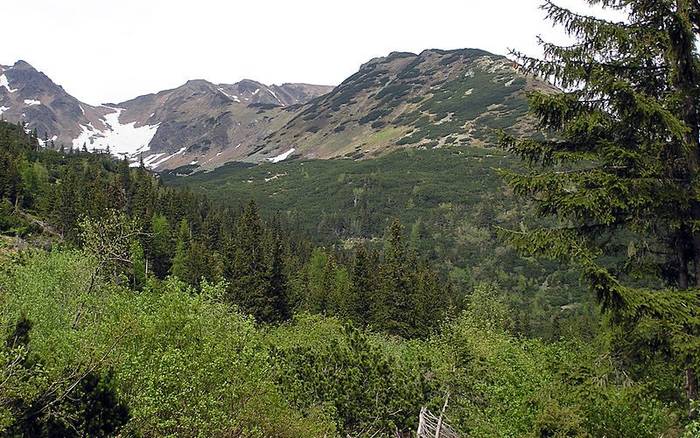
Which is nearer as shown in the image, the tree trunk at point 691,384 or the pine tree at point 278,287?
the tree trunk at point 691,384

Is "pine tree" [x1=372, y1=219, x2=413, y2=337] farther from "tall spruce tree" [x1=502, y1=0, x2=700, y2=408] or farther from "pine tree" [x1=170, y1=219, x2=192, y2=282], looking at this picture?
"tall spruce tree" [x1=502, y1=0, x2=700, y2=408]

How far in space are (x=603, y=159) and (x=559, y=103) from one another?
1.55m

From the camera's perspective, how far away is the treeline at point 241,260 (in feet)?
183

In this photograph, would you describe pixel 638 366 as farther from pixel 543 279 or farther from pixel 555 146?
pixel 543 279

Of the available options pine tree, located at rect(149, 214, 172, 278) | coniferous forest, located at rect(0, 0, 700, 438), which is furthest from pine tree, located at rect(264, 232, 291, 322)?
pine tree, located at rect(149, 214, 172, 278)

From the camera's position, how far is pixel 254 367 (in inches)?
654

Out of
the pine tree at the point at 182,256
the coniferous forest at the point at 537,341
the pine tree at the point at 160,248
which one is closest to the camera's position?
the coniferous forest at the point at 537,341

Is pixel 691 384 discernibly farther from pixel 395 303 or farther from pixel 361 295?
pixel 361 295

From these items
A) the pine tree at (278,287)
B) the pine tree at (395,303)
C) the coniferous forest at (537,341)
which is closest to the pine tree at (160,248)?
the pine tree at (278,287)

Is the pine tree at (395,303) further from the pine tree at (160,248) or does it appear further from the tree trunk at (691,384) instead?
the tree trunk at (691,384)

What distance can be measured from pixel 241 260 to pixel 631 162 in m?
54.5

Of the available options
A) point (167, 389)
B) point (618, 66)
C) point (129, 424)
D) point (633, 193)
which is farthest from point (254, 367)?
point (618, 66)

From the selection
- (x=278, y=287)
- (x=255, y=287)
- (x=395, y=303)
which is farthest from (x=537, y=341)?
(x=255, y=287)

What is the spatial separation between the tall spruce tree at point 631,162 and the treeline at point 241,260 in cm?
2398
